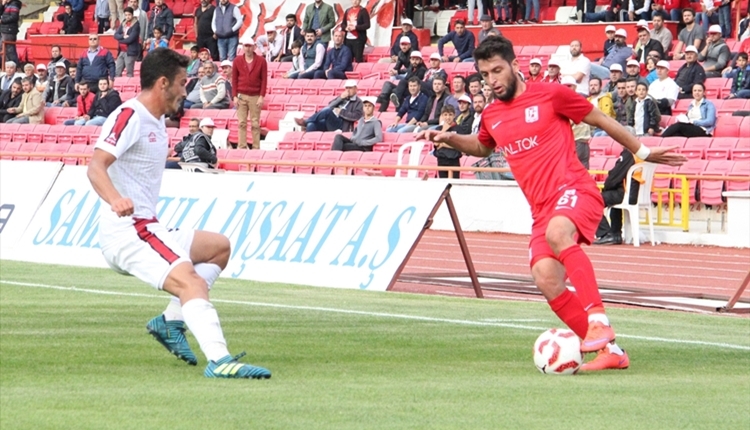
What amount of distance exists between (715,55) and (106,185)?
19812mm

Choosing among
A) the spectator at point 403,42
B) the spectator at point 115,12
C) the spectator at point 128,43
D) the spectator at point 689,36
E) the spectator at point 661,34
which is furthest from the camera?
the spectator at point 115,12

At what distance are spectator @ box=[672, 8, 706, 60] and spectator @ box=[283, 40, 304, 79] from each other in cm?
947

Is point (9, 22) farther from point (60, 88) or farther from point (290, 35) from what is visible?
point (290, 35)

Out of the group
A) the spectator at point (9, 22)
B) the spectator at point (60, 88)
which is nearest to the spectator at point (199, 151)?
the spectator at point (60, 88)

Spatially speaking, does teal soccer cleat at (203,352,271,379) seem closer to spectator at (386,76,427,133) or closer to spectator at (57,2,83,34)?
spectator at (386,76,427,133)

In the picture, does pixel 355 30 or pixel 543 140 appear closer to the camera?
pixel 543 140

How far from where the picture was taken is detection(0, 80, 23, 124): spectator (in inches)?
1369

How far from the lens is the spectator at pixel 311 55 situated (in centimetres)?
3166

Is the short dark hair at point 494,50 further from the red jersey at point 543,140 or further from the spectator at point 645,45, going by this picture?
the spectator at point 645,45

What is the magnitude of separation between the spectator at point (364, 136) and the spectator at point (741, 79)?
683cm

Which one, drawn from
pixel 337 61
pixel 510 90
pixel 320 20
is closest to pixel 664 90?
pixel 337 61

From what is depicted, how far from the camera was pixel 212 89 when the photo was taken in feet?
104

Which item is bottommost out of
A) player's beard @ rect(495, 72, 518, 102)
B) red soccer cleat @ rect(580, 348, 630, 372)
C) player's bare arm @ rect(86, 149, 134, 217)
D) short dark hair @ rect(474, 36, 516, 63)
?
red soccer cleat @ rect(580, 348, 630, 372)

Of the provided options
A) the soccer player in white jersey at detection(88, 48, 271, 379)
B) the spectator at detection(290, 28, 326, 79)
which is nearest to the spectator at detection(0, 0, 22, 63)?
the spectator at detection(290, 28, 326, 79)
